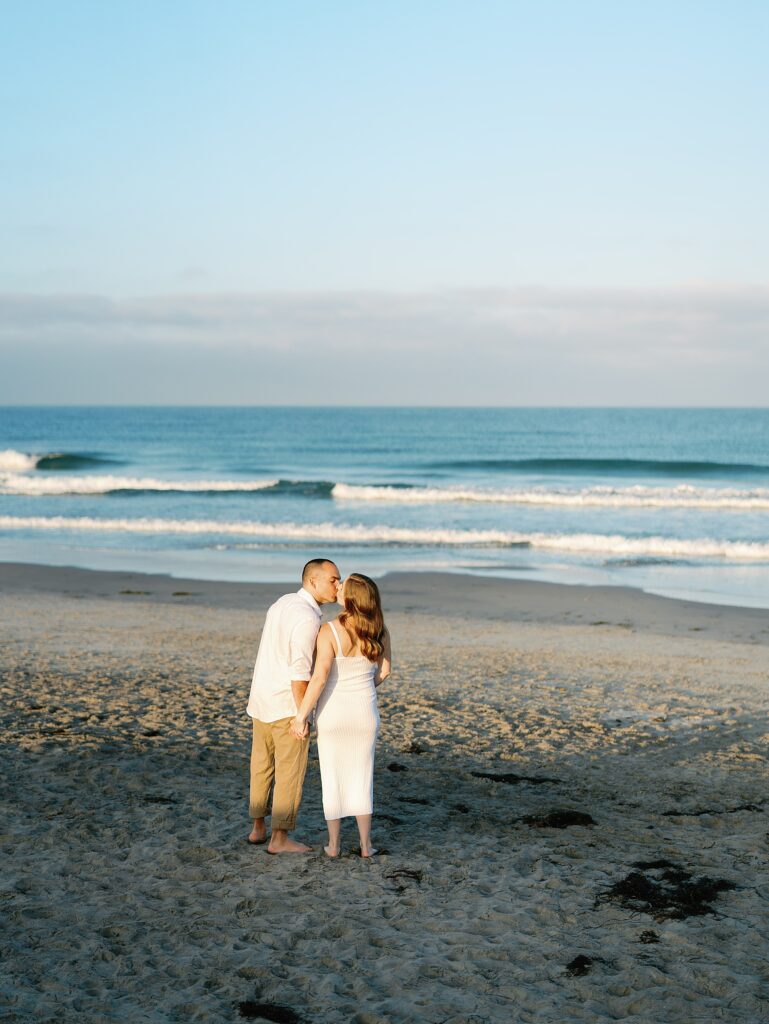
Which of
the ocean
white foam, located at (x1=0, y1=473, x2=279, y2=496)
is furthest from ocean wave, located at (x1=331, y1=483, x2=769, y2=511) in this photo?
white foam, located at (x1=0, y1=473, x2=279, y2=496)

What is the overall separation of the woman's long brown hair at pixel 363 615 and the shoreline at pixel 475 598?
9458 mm

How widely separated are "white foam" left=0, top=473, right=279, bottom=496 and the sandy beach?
28950mm

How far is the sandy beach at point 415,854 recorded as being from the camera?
14.1 ft

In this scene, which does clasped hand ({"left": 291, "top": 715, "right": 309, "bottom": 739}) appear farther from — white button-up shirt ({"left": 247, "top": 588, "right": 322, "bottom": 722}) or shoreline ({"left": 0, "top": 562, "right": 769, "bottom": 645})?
shoreline ({"left": 0, "top": 562, "right": 769, "bottom": 645})

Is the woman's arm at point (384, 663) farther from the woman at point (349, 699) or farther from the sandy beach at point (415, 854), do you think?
the sandy beach at point (415, 854)

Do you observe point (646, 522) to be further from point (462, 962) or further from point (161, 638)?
point (462, 962)

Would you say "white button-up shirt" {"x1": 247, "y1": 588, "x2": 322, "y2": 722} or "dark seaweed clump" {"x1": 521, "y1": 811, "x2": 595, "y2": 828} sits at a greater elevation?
"white button-up shirt" {"x1": 247, "y1": 588, "x2": 322, "y2": 722}

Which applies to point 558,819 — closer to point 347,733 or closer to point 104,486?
point 347,733

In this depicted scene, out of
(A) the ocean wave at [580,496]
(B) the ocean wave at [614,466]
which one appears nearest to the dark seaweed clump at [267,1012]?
(A) the ocean wave at [580,496]

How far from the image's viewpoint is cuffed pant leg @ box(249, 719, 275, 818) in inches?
230

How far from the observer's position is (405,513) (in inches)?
1283

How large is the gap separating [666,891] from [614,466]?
4947 centimetres

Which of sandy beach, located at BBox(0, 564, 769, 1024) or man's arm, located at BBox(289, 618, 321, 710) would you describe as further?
man's arm, located at BBox(289, 618, 321, 710)

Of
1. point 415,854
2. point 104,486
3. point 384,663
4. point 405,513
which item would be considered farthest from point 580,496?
point 384,663
